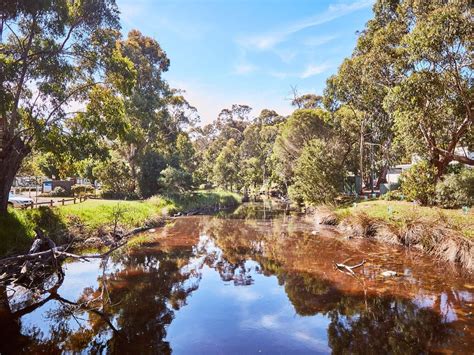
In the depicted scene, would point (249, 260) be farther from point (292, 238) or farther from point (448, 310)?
point (448, 310)

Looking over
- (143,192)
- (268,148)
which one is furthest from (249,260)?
(268,148)

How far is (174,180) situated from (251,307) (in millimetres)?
26422

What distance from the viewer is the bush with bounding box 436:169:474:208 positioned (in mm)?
19953

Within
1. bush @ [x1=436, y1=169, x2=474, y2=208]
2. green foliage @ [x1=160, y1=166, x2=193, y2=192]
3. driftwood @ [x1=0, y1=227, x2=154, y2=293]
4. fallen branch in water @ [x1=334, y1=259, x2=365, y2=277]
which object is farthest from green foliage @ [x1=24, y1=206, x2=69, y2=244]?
bush @ [x1=436, y1=169, x2=474, y2=208]

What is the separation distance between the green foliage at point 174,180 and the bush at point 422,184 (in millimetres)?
21682

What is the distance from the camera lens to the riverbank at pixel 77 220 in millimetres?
13969

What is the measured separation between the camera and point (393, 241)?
17594mm

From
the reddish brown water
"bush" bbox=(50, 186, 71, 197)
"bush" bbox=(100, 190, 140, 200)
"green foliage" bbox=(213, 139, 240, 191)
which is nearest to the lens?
the reddish brown water

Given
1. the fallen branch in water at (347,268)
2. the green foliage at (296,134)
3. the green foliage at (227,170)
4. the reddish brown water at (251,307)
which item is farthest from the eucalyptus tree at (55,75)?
the green foliage at (227,170)

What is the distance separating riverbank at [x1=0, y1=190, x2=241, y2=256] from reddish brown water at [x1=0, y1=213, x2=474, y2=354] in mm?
2301

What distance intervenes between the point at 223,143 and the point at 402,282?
64.2m

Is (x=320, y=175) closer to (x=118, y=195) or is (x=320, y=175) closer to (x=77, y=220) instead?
(x=77, y=220)

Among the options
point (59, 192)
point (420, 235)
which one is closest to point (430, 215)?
point (420, 235)

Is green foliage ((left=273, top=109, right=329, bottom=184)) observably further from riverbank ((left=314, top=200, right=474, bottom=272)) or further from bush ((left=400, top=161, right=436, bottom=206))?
riverbank ((left=314, top=200, right=474, bottom=272))
